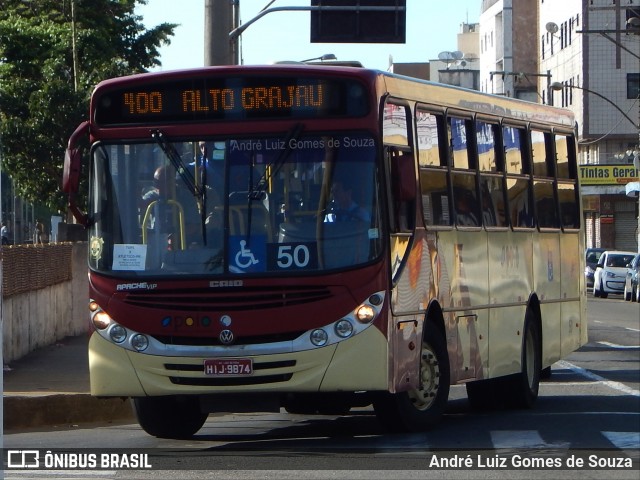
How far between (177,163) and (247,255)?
2.97 ft

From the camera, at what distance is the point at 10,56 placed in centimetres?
4116

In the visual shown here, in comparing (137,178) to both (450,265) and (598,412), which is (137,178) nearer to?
(450,265)

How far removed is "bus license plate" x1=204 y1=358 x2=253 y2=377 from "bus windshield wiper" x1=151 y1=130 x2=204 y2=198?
3.98 ft

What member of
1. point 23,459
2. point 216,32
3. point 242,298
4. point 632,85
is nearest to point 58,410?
point 23,459

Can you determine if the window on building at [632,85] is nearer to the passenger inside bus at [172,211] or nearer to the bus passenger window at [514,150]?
the bus passenger window at [514,150]

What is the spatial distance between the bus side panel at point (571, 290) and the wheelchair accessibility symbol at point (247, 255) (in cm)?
604

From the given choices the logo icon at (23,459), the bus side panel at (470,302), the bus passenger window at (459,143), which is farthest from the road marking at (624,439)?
the logo icon at (23,459)

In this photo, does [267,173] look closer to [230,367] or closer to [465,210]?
[230,367]

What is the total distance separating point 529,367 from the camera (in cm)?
1491

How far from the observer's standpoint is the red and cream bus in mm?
10711

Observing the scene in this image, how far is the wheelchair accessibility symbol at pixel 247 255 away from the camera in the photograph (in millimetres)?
10828

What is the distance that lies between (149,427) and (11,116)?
29.0 m

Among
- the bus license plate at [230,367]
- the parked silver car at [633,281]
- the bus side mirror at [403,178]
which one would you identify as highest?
the bus side mirror at [403,178]

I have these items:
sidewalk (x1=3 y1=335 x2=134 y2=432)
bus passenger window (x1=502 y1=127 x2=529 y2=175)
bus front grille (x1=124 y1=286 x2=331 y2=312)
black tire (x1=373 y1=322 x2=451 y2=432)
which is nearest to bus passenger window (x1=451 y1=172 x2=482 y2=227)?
bus passenger window (x1=502 y1=127 x2=529 y2=175)
